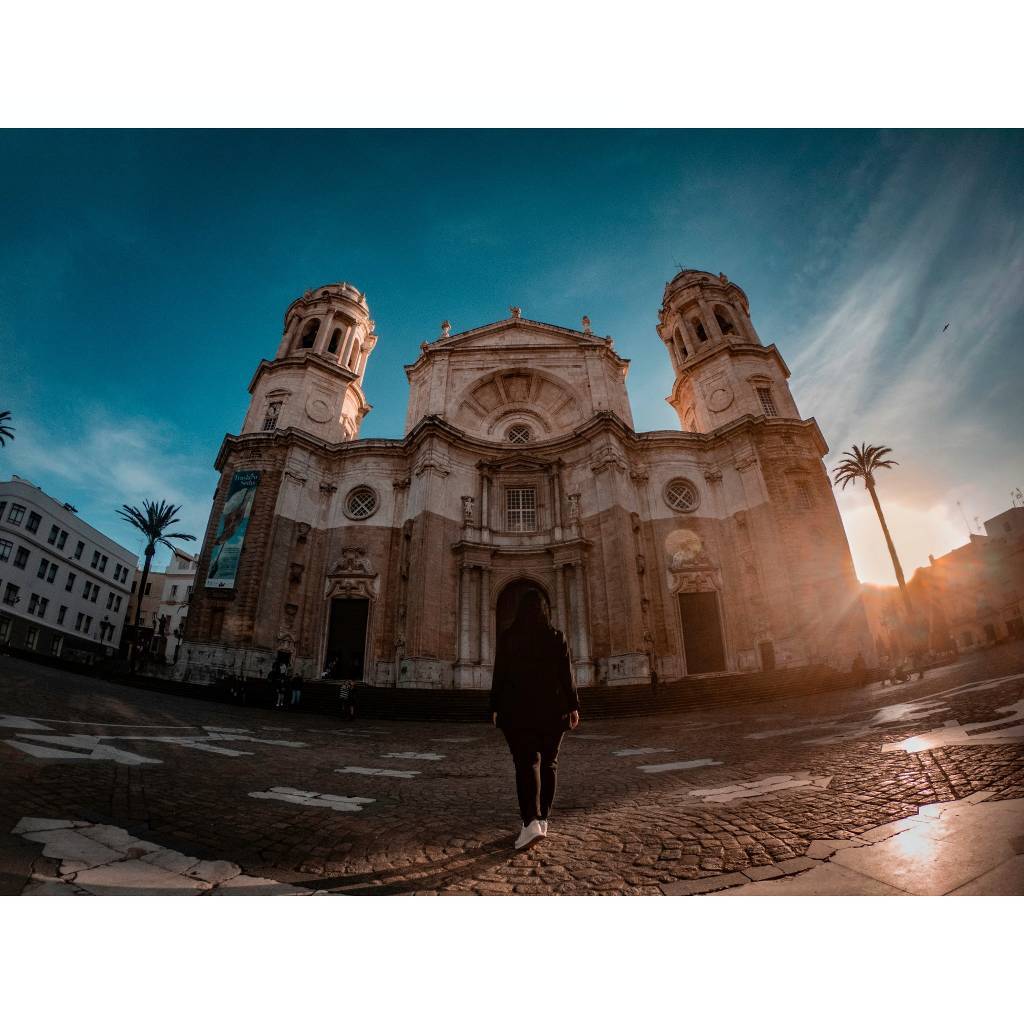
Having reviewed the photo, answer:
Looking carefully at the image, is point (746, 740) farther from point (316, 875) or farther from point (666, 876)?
point (316, 875)

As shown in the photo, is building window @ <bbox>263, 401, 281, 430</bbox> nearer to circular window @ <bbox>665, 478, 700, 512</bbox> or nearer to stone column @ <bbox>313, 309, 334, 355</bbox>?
stone column @ <bbox>313, 309, 334, 355</bbox>

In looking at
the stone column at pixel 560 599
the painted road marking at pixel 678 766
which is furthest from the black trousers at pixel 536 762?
the stone column at pixel 560 599

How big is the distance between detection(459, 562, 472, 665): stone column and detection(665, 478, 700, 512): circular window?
10.6 metres

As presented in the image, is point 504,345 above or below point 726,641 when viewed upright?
above

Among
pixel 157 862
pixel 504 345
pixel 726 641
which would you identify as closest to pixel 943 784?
pixel 157 862

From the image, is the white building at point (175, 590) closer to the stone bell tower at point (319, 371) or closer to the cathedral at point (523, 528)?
the stone bell tower at point (319, 371)

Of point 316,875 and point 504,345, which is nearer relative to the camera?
point 316,875

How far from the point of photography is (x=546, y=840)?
2.96m

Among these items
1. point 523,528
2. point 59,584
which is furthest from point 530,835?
point 59,584

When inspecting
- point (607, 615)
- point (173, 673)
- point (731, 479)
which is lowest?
point (173, 673)

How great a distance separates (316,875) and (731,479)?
24.4 metres

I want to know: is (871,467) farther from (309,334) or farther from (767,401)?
(309,334)

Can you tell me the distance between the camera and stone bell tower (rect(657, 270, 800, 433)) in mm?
25562

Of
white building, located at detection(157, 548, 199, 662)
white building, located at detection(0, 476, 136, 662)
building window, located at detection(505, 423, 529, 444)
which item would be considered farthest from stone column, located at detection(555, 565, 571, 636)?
white building, located at detection(157, 548, 199, 662)
